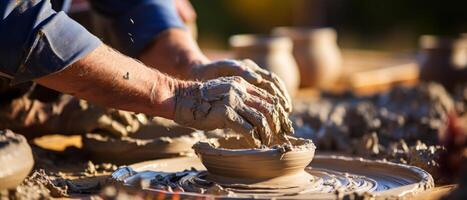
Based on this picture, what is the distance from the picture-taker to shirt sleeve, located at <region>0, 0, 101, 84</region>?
9.22 ft

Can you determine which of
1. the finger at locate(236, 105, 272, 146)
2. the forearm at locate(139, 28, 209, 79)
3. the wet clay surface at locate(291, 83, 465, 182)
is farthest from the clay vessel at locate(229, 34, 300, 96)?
Result: the finger at locate(236, 105, 272, 146)

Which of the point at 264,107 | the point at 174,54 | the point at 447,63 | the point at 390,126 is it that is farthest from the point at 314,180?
the point at 447,63

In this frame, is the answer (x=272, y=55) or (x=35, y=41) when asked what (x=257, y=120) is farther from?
(x=272, y=55)

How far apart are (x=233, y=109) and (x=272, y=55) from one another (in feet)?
11.5

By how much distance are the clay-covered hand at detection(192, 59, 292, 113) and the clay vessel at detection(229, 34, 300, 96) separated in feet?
8.94

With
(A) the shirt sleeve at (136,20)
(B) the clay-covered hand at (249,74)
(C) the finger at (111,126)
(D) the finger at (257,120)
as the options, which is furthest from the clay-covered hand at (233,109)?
(A) the shirt sleeve at (136,20)

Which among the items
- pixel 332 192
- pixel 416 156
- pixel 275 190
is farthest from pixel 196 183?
pixel 416 156

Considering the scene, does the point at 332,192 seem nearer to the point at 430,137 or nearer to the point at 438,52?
the point at 430,137

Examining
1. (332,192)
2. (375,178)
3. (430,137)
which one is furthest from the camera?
(430,137)

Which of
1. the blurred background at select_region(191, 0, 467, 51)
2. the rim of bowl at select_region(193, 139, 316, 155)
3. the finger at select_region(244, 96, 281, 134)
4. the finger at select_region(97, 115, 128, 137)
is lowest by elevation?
the blurred background at select_region(191, 0, 467, 51)

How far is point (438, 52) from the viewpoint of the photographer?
694 cm

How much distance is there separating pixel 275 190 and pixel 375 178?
0.55m

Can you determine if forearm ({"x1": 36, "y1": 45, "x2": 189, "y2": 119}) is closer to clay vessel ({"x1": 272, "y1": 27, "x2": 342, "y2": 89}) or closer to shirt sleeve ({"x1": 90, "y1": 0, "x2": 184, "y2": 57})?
shirt sleeve ({"x1": 90, "y1": 0, "x2": 184, "y2": 57})

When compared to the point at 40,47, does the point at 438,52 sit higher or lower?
lower
